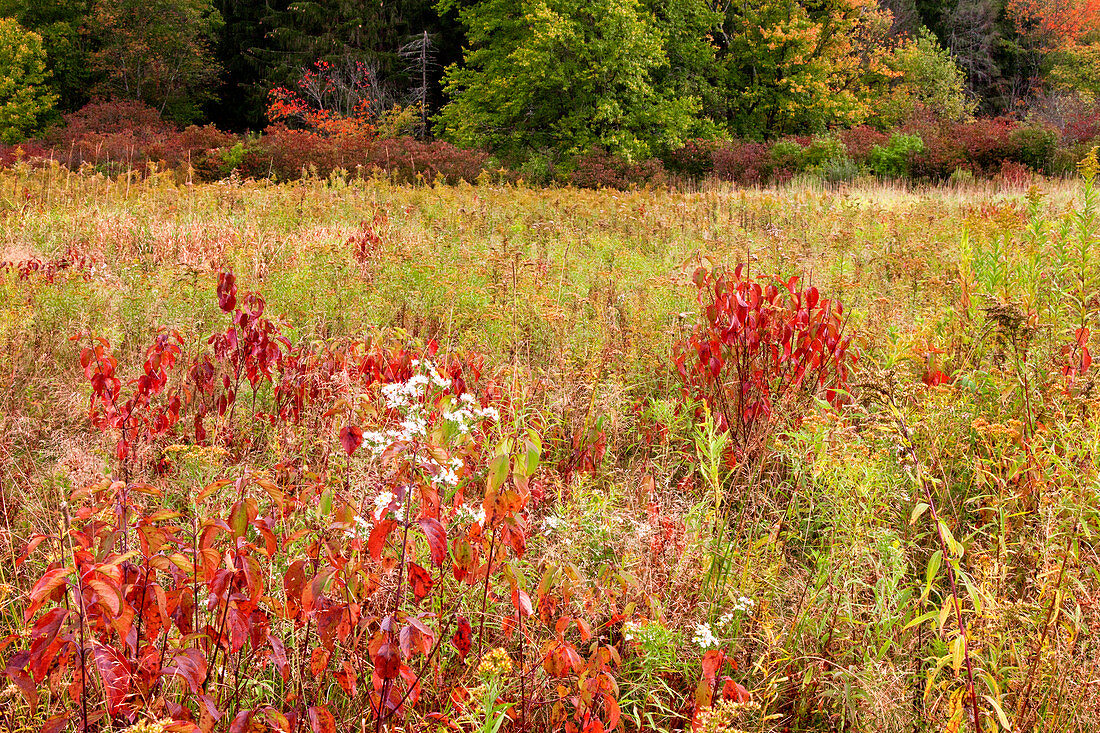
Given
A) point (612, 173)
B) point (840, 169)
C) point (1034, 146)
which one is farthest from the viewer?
point (840, 169)

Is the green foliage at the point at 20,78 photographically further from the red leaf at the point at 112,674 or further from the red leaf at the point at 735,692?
the red leaf at the point at 735,692

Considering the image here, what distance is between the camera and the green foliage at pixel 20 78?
80.5 feet

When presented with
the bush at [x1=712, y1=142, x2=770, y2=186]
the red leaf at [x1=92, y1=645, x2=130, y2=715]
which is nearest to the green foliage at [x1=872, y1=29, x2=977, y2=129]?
the bush at [x1=712, y1=142, x2=770, y2=186]

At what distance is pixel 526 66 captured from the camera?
22.3m

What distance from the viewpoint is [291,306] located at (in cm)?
438

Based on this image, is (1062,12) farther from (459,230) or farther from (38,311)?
(38,311)

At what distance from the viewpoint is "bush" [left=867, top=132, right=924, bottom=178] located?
1688cm

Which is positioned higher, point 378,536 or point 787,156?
point 787,156

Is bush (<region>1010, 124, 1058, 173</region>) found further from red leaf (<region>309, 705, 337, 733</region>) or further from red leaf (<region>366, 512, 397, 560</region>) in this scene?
red leaf (<region>309, 705, 337, 733</region>)

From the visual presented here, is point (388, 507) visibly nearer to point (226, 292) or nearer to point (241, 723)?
point (241, 723)

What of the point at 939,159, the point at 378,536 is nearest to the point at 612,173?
the point at 939,159

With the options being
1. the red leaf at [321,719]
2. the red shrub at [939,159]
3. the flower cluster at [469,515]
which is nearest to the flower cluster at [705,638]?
the flower cluster at [469,515]

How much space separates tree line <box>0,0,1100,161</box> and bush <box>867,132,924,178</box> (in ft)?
23.4

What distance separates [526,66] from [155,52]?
14.8 metres
